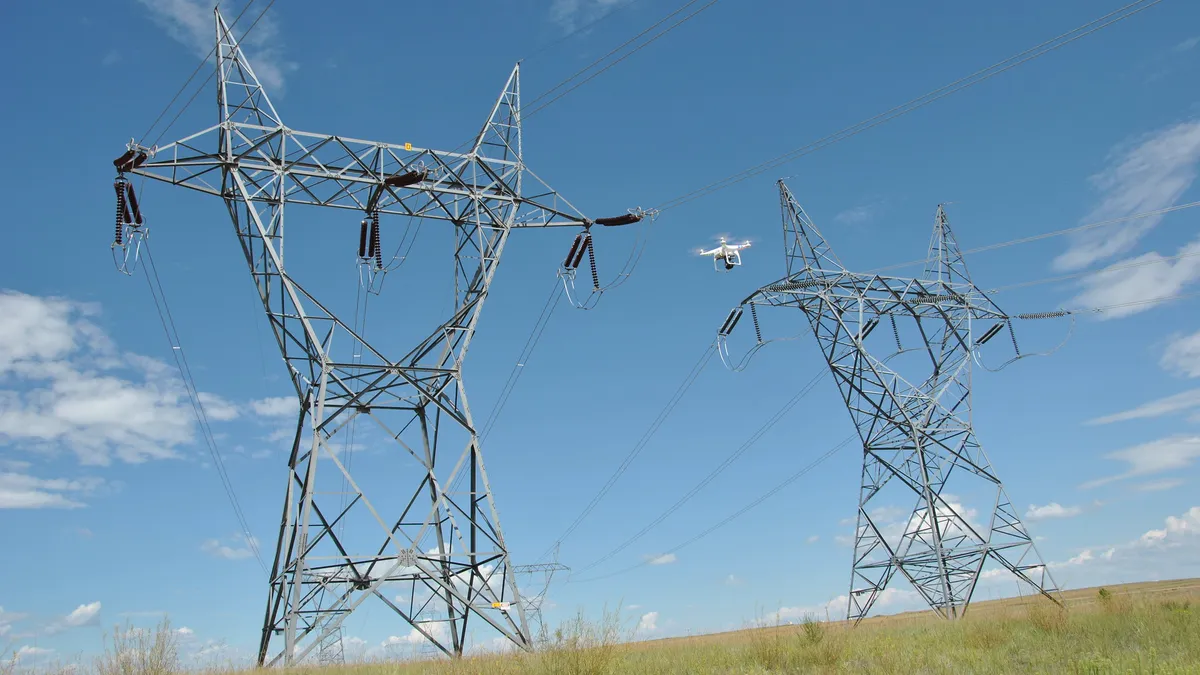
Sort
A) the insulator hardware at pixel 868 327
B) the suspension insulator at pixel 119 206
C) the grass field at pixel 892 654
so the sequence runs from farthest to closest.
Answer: the insulator hardware at pixel 868 327, the suspension insulator at pixel 119 206, the grass field at pixel 892 654

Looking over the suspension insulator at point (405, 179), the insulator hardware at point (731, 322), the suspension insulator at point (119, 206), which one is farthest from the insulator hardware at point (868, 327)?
the suspension insulator at point (119, 206)

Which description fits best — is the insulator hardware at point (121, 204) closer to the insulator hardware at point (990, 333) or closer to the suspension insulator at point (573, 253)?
the suspension insulator at point (573, 253)

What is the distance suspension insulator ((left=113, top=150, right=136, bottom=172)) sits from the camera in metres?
22.2

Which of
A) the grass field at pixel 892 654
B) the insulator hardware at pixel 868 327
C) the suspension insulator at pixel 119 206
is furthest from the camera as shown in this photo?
the insulator hardware at pixel 868 327

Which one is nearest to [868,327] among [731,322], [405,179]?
[731,322]

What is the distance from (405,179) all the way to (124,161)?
695 cm

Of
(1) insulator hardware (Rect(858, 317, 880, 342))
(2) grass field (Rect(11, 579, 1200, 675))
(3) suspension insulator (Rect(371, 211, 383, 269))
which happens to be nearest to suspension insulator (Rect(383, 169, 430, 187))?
(3) suspension insulator (Rect(371, 211, 383, 269))

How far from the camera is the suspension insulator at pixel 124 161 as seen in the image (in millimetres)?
22234

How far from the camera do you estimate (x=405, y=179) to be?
972 inches

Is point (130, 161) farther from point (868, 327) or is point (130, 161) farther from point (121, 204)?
point (868, 327)

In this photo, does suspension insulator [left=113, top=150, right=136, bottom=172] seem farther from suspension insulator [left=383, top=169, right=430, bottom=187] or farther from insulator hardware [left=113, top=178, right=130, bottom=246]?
suspension insulator [left=383, top=169, right=430, bottom=187]

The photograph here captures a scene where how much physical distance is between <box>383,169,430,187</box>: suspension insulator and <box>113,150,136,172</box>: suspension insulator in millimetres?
6244

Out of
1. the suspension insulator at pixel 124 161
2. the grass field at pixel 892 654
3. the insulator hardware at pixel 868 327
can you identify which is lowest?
the grass field at pixel 892 654

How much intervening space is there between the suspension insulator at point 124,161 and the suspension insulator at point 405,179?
20.5 feet
